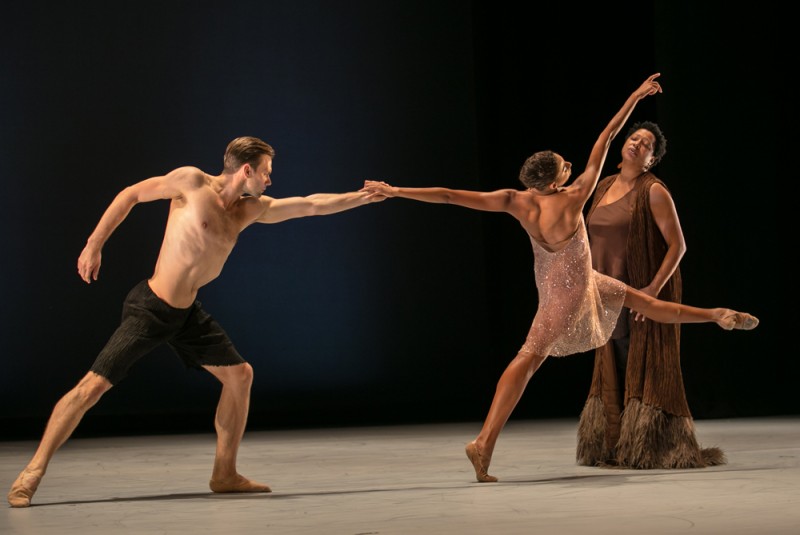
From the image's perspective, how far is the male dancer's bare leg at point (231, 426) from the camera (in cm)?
424

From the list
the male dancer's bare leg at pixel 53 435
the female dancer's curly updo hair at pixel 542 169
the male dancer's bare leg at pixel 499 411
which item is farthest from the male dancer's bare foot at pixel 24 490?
the female dancer's curly updo hair at pixel 542 169

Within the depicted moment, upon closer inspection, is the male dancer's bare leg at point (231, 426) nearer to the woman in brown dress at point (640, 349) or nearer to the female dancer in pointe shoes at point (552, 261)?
the female dancer in pointe shoes at point (552, 261)

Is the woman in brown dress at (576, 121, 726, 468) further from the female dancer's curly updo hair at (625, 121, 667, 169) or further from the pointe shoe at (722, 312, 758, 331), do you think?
the pointe shoe at (722, 312, 758, 331)

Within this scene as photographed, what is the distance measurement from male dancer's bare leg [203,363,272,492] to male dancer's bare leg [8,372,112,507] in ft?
1.47

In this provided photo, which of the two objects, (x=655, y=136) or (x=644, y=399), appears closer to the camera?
(x=644, y=399)

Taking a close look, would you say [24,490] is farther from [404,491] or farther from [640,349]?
[640,349]

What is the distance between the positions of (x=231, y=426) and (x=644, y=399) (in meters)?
1.67

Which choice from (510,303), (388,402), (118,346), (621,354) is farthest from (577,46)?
(118,346)

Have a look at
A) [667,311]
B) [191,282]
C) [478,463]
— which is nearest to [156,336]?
[191,282]

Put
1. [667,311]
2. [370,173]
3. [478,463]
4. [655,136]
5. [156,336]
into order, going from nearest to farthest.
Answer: [156,336] → [478,463] → [667,311] → [655,136] → [370,173]

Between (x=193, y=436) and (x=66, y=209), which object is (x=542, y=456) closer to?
(x=193, y=436)

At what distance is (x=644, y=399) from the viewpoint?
4.93 metres

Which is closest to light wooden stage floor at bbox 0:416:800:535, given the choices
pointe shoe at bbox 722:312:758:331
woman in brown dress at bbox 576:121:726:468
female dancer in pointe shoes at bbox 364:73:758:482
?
woman in brown dress at bbox 576:121:726:468

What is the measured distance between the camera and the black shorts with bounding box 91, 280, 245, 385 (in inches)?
159
